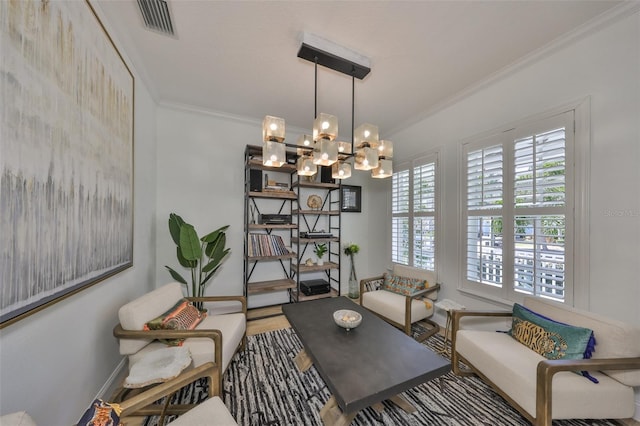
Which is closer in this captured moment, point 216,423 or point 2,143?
point 2,143

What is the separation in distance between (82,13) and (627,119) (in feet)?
11.8

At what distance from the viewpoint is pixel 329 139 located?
179cm

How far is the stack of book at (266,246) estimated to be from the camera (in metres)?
3.11

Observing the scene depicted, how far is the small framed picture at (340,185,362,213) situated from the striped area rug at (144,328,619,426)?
256cm

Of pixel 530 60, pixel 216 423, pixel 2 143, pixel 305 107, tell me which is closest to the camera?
pixel 2 143

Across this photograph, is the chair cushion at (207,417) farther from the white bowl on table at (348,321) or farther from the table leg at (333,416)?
the white bowl on table at (348,321)

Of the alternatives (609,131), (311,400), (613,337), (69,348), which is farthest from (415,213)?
(69,348)

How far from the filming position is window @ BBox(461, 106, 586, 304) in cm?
185

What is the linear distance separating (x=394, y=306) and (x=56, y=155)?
115 inches

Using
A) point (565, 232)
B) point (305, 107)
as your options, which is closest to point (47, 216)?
point (305, 107)

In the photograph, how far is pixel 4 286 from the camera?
84 cm

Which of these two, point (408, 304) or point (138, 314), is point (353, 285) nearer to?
point (408, 304)

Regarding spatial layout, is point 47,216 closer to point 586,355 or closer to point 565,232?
point 586,355

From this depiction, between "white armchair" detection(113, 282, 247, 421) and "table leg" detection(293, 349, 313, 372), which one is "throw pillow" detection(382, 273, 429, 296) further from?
"white armchair" detection(113, 282, 247, 421)
